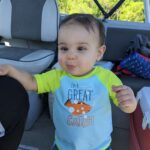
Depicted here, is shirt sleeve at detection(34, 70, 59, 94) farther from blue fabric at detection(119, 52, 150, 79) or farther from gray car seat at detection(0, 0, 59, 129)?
blue fabric at detection(119, 52, 150, 79)

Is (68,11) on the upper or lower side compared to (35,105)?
upper

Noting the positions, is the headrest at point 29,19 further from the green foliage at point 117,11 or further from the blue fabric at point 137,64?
the blue fabric at point 137,64

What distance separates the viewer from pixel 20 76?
44.8 inches

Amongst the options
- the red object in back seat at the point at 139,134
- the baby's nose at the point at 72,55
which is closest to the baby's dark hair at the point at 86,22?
the baby's nose at the point at 72,55

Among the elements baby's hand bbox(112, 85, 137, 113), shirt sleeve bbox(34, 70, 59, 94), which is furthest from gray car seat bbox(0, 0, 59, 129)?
baby's hand bbox(112, 85, 137, 113)

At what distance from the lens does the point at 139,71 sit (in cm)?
222

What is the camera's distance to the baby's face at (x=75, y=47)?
1.10 metres

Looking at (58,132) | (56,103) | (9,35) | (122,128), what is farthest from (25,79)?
(9,35)

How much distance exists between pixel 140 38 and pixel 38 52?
83 cm

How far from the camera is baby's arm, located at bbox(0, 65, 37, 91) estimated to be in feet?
3.53

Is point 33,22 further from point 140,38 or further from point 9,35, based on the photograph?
point 140,38

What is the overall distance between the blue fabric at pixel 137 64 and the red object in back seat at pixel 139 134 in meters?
0.39

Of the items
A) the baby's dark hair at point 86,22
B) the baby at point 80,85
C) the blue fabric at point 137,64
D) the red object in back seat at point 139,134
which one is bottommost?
the red object in back seat at point 139,134

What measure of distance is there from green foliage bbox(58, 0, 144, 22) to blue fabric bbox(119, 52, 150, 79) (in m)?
0.67
